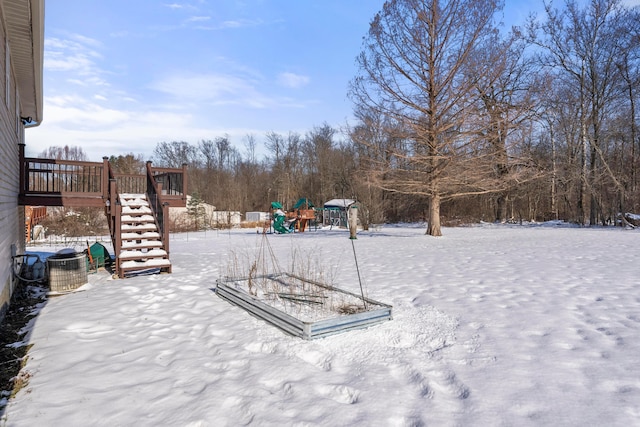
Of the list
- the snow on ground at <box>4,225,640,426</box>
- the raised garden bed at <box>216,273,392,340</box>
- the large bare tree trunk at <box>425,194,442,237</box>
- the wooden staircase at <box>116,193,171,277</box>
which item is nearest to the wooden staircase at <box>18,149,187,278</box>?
the wooden staircase at <box>116,193,171,277</box>

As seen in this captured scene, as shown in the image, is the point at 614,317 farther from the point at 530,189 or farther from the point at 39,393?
the point at 530,189

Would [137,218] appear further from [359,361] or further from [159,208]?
[359,361]

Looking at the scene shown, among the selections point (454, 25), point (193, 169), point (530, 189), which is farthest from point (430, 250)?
point (193, 169)

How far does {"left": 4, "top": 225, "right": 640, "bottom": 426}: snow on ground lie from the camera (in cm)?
280

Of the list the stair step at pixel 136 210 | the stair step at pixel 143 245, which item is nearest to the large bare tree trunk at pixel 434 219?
the stair step at pixel 136 210

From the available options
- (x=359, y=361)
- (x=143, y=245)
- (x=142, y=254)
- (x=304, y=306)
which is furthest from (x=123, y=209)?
(x=359, y=361)

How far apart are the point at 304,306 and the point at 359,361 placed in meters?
1.80

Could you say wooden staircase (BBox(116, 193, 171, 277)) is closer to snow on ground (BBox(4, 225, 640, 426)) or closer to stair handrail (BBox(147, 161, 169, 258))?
stair handrail (BBox(147, 161, 169, 258))

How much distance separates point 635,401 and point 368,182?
41.6 feet

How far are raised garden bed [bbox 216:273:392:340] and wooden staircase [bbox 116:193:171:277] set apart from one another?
236cm

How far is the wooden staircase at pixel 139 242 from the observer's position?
318 inches

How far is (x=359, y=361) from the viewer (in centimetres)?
370

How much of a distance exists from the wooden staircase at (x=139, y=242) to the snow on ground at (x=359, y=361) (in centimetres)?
136

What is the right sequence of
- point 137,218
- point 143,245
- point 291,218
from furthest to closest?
1. point 291,218
2. point 137,218
3. point 143,245
